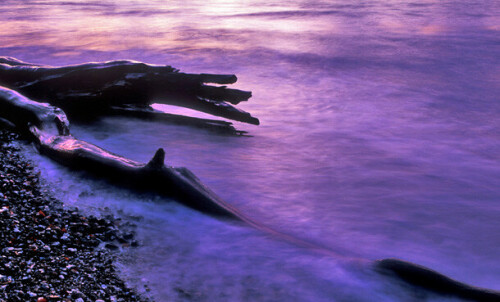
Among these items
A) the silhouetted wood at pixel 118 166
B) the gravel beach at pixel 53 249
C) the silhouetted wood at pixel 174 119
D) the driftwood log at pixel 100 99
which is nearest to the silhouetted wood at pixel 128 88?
the driftwood log at pixel 100 99

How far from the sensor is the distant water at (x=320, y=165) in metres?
2.07

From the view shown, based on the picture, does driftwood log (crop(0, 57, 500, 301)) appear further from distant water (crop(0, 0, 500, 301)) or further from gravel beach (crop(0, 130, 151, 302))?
gravel beach (crop(0, 130, 151, 302))

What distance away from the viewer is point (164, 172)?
2568mm

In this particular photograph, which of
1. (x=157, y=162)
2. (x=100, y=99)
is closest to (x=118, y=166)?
(x=157, y=162)

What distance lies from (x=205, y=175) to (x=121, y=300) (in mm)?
1810

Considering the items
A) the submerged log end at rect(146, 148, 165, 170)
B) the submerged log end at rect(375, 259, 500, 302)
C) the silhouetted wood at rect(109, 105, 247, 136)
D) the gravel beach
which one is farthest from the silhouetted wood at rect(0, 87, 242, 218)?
the silhouetted wood at rect(109, 105, 247, 136)

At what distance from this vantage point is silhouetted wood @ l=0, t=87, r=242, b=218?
254cm

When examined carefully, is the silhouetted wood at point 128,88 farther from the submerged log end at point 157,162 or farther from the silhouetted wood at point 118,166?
the submerged log end at point 157,162

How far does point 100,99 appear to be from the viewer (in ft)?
14.8

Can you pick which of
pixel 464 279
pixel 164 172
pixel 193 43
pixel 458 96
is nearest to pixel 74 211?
pixel 164 172

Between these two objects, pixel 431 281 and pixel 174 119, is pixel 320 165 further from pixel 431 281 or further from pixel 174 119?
pixel 431 281

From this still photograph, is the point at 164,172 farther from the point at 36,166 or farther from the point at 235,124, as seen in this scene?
the point at 235,124

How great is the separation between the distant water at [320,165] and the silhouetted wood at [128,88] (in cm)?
25

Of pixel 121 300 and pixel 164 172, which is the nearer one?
pixel 121 300
